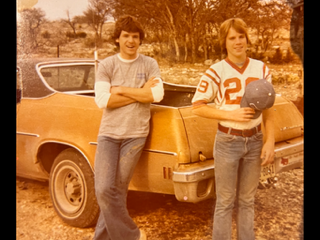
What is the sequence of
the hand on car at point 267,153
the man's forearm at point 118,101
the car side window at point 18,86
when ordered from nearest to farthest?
the hand on car at point 267,153 < the man's forearm at point 118,101 < the car side window at point 18,86

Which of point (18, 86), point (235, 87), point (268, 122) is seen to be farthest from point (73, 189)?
point (268, 122)

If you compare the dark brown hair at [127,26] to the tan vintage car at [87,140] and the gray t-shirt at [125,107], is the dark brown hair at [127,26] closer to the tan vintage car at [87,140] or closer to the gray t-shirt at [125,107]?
the gray t-shirt at [125,107]

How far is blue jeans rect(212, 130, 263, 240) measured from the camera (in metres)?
2.82

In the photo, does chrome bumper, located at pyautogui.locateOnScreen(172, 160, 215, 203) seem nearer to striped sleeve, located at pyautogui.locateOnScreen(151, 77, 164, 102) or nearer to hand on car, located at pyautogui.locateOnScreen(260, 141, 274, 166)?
hand on car, located at pyautogui.locateOnScreen(260, 141, 274, 166)

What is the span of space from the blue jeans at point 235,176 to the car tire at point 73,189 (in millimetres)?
1215

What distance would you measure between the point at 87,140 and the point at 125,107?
0.55 meters

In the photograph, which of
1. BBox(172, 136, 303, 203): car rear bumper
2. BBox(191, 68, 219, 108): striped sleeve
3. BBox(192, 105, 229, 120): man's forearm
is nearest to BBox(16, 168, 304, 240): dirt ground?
BBox(172, 136, 303, 203): car rear bumper

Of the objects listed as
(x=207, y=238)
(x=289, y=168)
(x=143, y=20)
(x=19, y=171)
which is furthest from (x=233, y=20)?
(x=19, y=171)

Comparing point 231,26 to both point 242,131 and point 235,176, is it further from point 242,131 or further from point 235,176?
point 235,176

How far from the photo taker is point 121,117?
3.12 m

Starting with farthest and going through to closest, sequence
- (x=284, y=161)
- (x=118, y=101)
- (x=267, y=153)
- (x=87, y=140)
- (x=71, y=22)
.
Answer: (x=71, y=22) → (x=87, y=140) → (x=284, y=161) → (x=118, y=101) → (x=267, y=153)

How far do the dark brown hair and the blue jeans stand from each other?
47.0 inches

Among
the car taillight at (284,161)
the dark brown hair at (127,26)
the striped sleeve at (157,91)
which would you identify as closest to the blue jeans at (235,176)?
the car taillight at (284,161)

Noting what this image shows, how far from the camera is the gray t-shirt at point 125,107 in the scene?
122 inches
